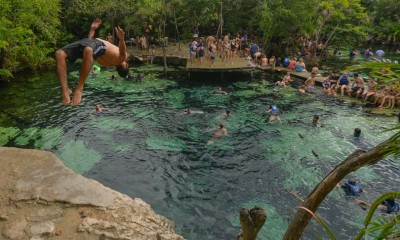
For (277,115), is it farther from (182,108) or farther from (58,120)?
(58,120)

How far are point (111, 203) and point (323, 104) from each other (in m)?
16.0

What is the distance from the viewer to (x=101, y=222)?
714 centimetres

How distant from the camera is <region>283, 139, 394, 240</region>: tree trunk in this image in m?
2.71

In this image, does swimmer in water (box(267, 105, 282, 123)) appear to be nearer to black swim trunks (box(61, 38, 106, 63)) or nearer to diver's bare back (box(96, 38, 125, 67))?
diver's bare back (box(96, 38, 125, 67))

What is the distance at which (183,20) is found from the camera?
34438 millimetres

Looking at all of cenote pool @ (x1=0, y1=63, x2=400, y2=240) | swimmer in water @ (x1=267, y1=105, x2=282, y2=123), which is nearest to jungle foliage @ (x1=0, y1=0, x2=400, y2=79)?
cenote pool @ (x1=0, y1=63, x2=400, y2=240)

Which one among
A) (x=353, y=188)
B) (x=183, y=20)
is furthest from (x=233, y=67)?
(x=353, y=188)

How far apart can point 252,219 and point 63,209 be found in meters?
5.39

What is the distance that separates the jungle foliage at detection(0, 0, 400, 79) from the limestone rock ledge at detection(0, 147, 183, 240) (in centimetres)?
1633

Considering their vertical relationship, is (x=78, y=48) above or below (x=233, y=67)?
above

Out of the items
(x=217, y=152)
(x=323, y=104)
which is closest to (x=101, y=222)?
(x=217, y=152)

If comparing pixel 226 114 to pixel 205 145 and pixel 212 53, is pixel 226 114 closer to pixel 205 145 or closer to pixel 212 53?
pixel 205 145

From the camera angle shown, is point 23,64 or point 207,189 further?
point 23,64

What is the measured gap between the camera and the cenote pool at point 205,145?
10.3m
